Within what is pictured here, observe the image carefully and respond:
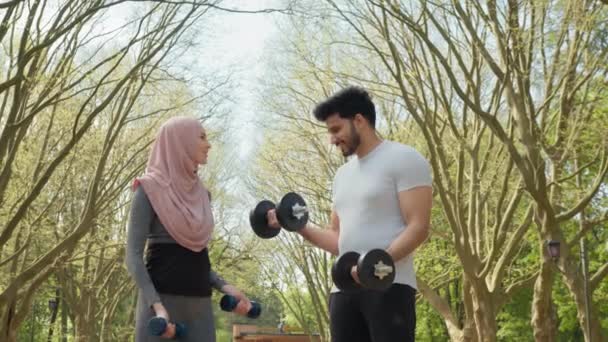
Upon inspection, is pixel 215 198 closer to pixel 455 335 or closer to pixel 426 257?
pixel 426 257

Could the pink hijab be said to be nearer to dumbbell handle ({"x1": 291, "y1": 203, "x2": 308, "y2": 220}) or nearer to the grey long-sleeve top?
the grey long-sleeve top

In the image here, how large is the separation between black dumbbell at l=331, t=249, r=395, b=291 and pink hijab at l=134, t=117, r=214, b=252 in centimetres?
69

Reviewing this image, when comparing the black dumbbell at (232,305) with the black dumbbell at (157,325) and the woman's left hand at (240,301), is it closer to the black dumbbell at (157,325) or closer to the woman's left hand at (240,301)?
the woman's left hand at (240,301)

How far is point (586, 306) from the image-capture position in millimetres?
16484

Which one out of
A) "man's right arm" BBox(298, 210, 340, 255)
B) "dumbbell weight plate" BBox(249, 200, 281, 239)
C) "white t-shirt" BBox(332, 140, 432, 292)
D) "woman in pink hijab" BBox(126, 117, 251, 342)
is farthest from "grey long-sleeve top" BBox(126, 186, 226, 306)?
"white t-shirt" BBox(332, 140, 432, 292)

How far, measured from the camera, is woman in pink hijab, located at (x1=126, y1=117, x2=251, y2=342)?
12.3 ft

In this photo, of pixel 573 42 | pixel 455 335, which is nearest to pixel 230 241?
pixel 455 335

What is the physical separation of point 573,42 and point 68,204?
13.5 m

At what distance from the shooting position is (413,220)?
12.1 ft

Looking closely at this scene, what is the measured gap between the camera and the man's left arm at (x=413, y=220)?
3.59 meters

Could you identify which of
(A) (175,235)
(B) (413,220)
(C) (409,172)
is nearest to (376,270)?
(B) (413,220)

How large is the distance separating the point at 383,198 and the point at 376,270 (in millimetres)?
479

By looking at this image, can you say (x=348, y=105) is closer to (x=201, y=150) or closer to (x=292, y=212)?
(x=292, y=212)

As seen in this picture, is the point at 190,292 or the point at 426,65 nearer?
the point at 190,292
